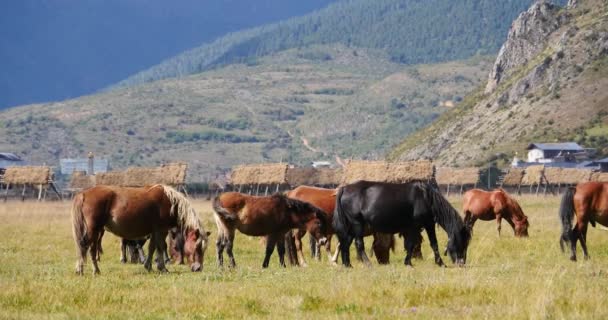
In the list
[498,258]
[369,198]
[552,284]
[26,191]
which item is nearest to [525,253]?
[498,258]

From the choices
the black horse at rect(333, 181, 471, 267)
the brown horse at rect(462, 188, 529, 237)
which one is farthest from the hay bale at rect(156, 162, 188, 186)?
the black horse at rect(333, 181, 471, 267)

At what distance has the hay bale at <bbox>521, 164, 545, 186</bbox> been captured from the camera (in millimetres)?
92875

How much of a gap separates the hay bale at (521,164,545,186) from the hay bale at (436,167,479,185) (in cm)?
383

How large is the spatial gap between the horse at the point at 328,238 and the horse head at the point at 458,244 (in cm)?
185

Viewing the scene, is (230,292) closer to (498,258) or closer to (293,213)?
(293,213)

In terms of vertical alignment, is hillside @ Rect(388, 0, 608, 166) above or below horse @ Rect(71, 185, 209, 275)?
above

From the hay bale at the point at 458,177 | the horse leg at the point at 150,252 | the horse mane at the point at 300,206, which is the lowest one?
the horse leg at the point at 150,252

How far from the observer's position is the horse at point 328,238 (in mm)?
26359

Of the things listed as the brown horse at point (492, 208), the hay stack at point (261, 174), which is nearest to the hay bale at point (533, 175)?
the hay stack at point (261, 174)

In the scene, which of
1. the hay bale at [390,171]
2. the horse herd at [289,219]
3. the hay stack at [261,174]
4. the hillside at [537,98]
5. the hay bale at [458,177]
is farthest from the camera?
the hillside at [537,98]

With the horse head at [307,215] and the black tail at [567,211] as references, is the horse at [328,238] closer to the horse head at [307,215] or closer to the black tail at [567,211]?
the horse head at [307,215]

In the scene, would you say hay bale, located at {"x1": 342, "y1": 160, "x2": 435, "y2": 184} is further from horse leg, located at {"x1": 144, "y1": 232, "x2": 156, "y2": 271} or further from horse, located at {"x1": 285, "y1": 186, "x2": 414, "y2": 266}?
horse leg, located at {"x1": 144, "y1": 232, "x2": 156, "y2": 271}

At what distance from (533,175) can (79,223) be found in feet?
244

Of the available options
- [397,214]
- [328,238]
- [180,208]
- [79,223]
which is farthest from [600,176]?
[79,223]
